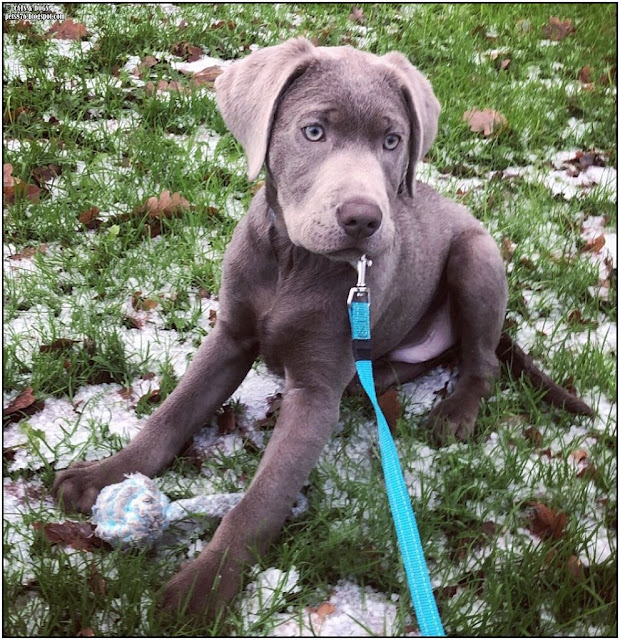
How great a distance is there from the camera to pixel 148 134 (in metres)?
4.77

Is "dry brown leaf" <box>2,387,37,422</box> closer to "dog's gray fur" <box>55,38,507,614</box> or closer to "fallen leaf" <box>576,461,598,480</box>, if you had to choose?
"dog's gray fur" <box>55,38,507,614</box>

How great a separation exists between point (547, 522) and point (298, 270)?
4.46 feet

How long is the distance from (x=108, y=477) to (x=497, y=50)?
5.94m

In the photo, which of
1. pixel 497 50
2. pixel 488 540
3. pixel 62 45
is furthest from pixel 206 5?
pixel 488 540

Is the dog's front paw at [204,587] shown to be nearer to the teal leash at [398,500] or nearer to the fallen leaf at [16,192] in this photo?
the teal leash at [398,500]

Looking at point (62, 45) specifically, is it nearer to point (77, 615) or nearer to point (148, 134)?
point (148, 134)

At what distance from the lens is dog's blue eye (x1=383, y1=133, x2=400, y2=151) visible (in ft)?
8.38

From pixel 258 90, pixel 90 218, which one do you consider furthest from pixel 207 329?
pixel 258 90

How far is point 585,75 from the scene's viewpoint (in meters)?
6.64

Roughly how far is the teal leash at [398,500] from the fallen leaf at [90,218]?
209 centimetres

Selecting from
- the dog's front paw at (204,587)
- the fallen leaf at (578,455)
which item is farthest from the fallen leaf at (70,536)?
the fallen leaf at (578,455)

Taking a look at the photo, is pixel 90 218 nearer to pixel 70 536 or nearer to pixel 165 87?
pixel 165 87

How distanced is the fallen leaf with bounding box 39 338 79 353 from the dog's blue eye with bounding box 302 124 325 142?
5.15 feet

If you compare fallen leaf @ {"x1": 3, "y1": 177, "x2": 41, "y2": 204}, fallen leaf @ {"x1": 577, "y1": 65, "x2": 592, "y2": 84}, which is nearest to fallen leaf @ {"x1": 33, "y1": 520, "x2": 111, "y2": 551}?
fallen leaf @ {"x1": 3, "y1": 177, "x2": 41, "y2": 204}
